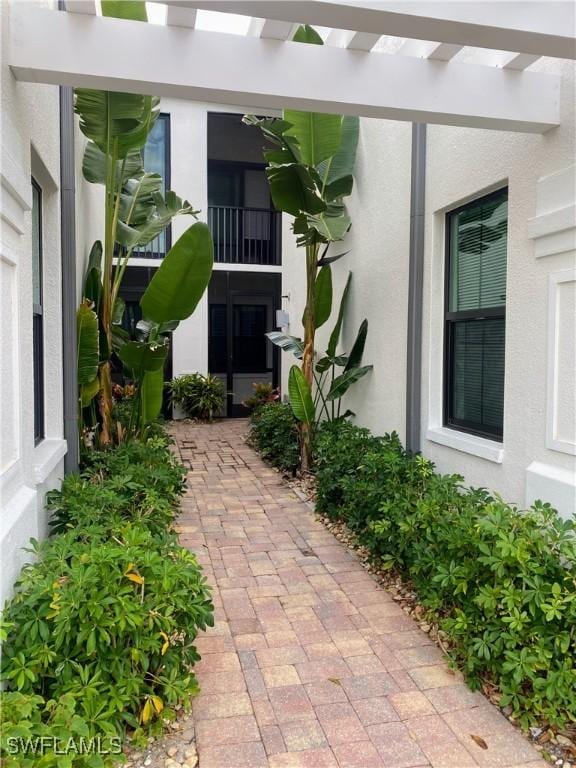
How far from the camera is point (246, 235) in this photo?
506 inches

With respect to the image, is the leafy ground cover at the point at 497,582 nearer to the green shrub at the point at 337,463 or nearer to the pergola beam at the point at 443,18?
the green shrub at the point at 337,463

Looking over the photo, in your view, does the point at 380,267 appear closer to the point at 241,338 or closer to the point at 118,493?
the point at 118,493

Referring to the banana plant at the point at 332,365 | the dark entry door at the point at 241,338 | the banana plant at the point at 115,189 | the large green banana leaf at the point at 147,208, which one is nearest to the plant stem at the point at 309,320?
the banana plant at the point at 332,365

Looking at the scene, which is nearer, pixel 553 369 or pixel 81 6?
pixel 81 6

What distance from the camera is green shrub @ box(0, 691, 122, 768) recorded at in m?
1.87

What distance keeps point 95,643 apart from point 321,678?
1314 mm

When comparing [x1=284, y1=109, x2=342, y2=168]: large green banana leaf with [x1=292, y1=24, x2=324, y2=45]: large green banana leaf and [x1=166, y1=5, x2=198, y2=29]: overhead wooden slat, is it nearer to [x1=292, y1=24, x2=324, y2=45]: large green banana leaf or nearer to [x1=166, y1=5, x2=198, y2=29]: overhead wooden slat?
[x1=292, y1=24, x2=324, y2=45]: large green banana leaf

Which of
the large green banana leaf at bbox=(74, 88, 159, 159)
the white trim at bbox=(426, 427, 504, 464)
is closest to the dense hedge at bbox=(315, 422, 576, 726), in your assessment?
the white trim at bbox=(426, 427, 504, 464)

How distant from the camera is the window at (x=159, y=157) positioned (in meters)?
11.8

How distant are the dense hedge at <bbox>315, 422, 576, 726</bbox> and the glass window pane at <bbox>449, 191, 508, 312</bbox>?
156 centimetres

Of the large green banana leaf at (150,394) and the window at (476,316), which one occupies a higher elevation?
the window at (476,316)

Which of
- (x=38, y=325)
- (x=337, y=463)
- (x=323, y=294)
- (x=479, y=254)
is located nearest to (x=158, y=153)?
(x=323, y=294)

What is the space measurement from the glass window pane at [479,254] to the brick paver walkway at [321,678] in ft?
8.05

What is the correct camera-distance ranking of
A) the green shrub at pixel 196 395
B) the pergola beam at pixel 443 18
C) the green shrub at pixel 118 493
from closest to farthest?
the pergola beam at pixel 443 18
the green shrub at pixel 118 493
the green shrub at pixel 196 395
